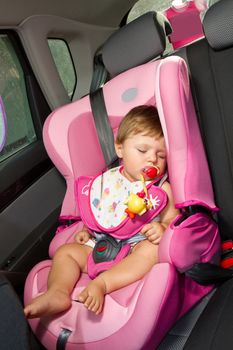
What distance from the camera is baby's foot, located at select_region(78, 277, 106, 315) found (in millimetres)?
1290

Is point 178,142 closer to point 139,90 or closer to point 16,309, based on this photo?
point 139,90

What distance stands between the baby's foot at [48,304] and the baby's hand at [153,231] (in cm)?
35

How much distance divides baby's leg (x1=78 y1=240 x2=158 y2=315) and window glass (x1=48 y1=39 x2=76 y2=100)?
1.33m

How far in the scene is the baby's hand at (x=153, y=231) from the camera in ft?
4.80

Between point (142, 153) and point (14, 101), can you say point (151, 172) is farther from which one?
point (14, 101)

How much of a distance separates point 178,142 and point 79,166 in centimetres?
50

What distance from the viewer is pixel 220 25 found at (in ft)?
4.86

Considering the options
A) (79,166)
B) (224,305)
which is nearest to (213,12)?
(79,166)

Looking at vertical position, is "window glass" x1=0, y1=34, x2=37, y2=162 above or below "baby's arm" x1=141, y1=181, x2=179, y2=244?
above

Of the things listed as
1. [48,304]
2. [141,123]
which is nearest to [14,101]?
[141,123]

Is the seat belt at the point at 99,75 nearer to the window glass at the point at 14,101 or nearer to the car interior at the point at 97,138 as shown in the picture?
the car interior at the point at 97,138

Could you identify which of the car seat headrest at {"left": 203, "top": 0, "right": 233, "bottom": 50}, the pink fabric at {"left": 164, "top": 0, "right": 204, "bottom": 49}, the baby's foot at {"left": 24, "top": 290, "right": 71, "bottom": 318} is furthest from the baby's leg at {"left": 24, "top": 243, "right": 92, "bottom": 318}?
the pink fabric at {"left": 164, "top": 0, "right": 204, "bottom": 49}

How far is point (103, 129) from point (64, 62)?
908mm

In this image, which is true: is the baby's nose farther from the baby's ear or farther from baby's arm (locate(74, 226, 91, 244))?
baby's arm (locate(74, 226, 91, 244))
